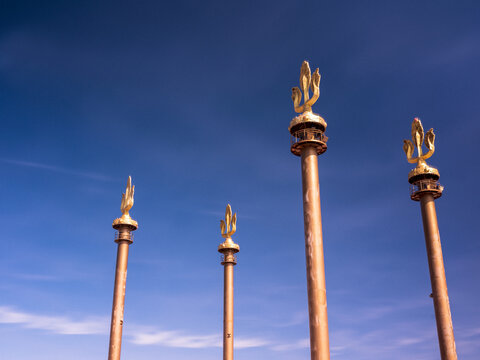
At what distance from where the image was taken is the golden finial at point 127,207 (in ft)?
185

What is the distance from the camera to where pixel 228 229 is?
6319 cm

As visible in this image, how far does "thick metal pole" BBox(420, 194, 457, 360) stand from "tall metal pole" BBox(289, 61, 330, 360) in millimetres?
15526

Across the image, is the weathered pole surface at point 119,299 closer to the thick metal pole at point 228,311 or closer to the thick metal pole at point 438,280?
the thick metal pole at point 228,311

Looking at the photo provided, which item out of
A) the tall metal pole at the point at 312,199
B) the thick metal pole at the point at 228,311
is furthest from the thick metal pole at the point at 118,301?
the tall metal pole at the point at 312,199

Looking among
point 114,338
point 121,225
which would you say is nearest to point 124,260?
point 121,225

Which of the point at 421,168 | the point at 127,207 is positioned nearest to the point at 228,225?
the point at 127,207

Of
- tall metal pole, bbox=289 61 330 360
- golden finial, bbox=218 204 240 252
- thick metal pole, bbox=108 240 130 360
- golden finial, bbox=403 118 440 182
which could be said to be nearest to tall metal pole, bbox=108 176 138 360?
thick metal pole, bbox=108 240 130 360

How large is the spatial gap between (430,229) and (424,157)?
23.6ft

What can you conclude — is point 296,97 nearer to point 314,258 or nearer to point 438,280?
point 314,258

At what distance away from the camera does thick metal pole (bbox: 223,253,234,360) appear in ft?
183

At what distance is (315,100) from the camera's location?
3528 centimetres

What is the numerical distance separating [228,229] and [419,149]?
2768cm

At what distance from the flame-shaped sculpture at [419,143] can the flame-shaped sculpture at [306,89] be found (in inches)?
628

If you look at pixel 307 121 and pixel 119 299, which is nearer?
pixel 307 121
